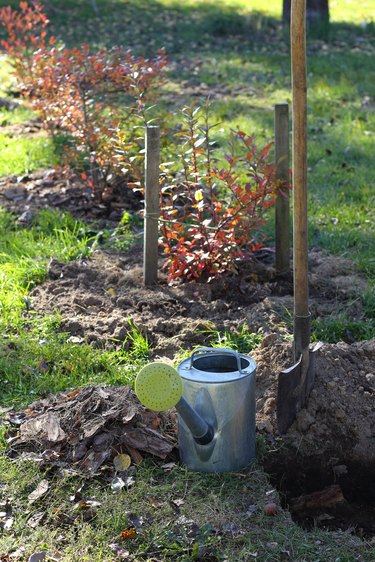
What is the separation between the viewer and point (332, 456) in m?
3.64

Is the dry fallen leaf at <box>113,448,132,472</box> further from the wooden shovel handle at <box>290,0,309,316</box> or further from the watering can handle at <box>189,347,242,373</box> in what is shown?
the wooden shovel handle at <box>290,0,309,316</box>

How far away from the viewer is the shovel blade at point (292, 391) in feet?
11.3

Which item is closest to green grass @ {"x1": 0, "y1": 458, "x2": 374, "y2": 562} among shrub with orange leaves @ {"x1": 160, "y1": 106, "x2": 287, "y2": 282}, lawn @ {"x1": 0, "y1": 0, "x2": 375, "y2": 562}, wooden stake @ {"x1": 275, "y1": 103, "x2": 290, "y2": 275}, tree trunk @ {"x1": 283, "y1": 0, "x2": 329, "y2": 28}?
lawn @ {"x1": 0, "y1": 0, "x2": 375, "y2": 562}


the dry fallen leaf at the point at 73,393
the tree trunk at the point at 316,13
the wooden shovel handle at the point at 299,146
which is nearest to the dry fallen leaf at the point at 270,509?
the wooden shovel handle at the point at 299,146

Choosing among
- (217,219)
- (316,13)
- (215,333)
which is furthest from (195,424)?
(316,13)

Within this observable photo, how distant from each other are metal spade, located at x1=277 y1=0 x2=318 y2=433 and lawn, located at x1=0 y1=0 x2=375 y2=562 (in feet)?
0.81

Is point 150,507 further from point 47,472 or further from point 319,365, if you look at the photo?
point 319,365

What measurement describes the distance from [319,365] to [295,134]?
42.4 inches

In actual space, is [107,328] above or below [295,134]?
below

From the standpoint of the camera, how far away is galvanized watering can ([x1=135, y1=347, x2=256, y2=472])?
3.29 meters

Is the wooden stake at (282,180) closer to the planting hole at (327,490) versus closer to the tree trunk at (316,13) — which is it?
the planting hole at (327,490)

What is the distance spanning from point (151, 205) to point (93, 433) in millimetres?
1827

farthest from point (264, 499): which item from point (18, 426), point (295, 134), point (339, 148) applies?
point (339, 148)

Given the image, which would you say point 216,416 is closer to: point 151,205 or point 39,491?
point 39,491
